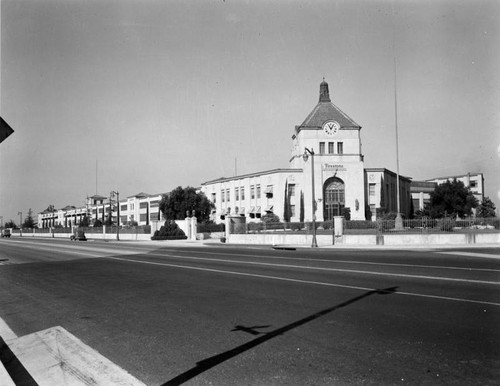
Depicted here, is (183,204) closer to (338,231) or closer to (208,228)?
(208,228)

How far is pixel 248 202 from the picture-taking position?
76375mm

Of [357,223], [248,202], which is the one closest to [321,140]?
[248,202]

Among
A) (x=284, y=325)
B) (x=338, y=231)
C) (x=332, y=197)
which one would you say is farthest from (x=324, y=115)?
(x=284, y=325)

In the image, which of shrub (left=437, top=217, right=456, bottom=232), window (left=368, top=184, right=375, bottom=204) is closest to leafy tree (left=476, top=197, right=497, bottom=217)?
Answer: window (left=368, top=184, right=375, bottom=204)

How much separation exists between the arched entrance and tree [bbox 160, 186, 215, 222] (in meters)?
23.5

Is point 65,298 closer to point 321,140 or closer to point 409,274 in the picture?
point 409,274

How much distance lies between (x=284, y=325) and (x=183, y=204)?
69.8m

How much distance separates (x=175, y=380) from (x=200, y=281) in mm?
7419

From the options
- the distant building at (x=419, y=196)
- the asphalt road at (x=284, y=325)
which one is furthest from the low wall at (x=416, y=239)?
the distant building at (x=419, y=196)

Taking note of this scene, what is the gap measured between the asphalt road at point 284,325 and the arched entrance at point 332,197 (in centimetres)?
5574

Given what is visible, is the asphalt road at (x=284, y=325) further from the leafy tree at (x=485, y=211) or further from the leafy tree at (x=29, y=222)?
the leafy tree at (x=29, y=222)

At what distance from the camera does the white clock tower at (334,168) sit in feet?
219

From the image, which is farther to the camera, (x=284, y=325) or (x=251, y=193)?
(x=251, y=193)

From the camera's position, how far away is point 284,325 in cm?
631
